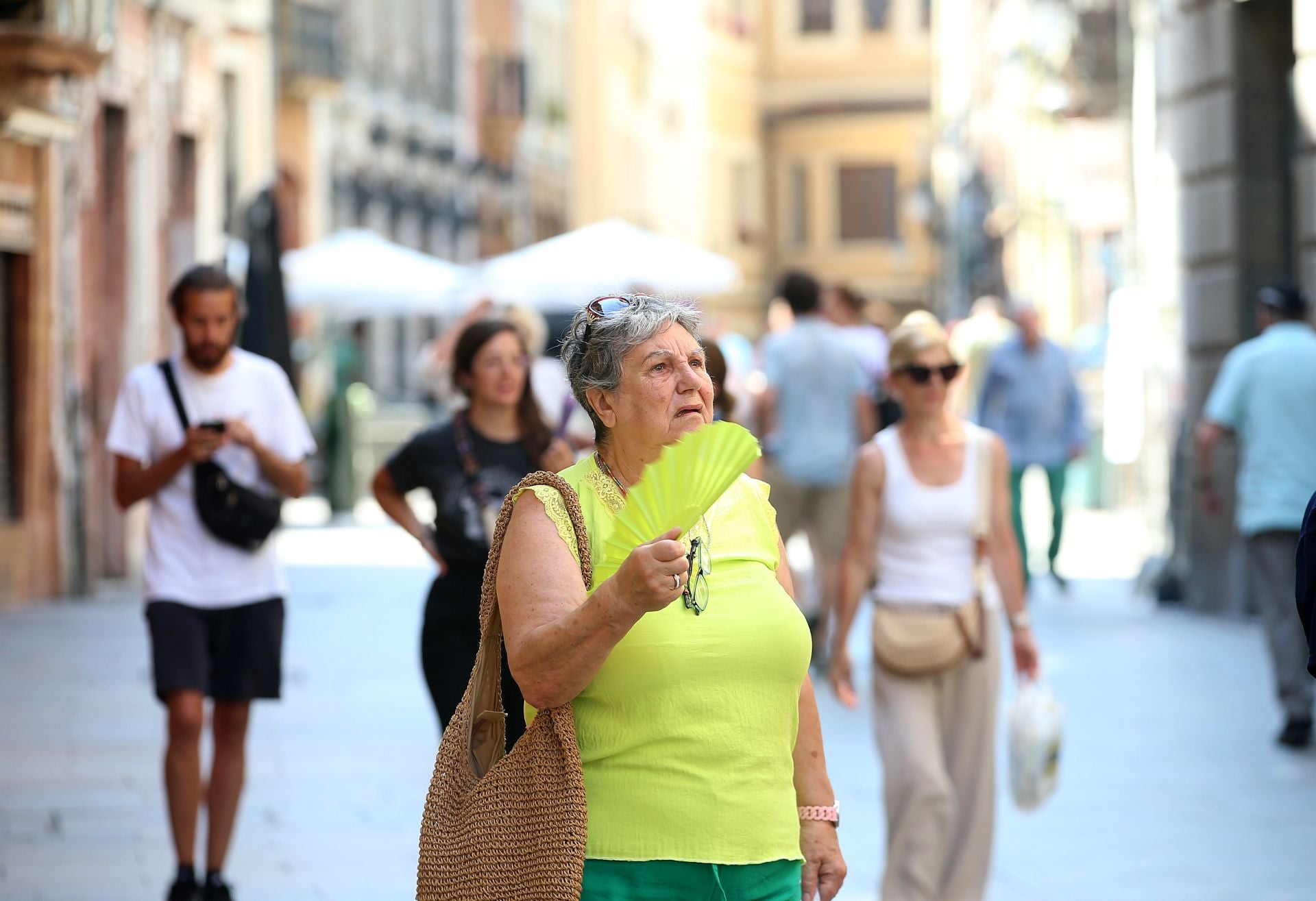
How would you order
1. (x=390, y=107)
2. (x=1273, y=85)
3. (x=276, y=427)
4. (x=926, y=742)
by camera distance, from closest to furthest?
(x=926, y=742), (x=276, y=427), (x=1273, y=85), (x=390, y=107)

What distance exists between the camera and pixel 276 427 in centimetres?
751

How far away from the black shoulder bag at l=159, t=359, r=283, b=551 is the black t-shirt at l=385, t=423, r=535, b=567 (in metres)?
0.43

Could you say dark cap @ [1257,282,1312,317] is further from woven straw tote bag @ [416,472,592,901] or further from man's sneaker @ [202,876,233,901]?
woven straw tote bag @ [416,472,592,901]

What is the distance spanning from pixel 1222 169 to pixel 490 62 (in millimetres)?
33102

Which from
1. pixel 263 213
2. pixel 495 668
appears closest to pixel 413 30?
pixel 263 213

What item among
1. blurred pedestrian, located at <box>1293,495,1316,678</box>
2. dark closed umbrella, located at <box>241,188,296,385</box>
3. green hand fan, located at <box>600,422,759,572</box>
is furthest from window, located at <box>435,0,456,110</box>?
green hand fan, located at <box>600,422,759,572</box>

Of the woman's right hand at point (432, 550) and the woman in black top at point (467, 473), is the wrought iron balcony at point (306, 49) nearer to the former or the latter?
the woman in black top at point (467, 473)

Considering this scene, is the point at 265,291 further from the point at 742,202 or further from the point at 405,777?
the point at 742,202

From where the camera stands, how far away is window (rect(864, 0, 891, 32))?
229ft

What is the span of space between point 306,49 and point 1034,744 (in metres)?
29.3

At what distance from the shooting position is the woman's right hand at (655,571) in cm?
358

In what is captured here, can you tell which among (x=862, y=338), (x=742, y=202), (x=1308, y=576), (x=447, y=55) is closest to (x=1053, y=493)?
(x=862, y=338)

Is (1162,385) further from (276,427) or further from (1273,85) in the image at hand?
(276,427)

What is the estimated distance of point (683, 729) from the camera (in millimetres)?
3930
